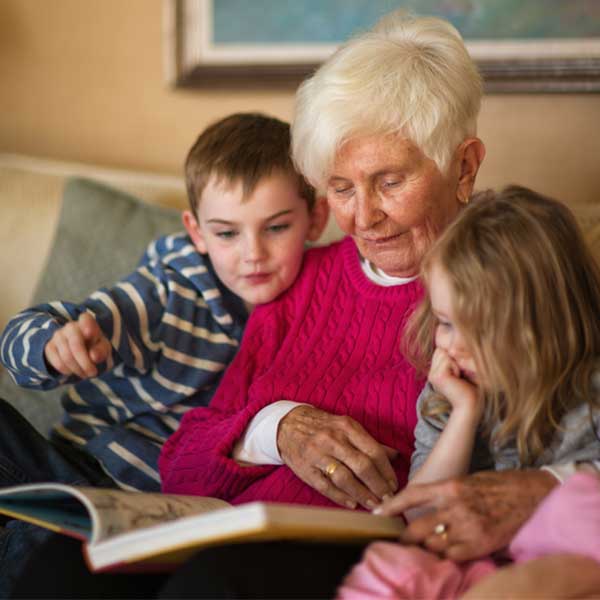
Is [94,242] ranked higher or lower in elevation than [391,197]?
lower

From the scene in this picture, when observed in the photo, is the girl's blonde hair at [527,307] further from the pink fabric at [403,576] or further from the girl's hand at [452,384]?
the pink fabric at [403,576]

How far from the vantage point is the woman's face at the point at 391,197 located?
4.88ft

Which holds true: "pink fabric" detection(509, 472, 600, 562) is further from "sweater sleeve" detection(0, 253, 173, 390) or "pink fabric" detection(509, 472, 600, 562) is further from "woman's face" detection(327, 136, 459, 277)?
"sweater sleeve" detection(0, 253, 173, 390)

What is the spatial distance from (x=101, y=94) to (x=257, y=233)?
56.6 inches

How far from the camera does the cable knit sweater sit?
5.03 ft

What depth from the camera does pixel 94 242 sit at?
84.5 inches

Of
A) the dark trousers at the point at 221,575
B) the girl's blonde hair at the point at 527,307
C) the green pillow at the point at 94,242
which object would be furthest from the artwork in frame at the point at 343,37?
the dark trousers at the point at 221,575

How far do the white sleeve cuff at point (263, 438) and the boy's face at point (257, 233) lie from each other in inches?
10.1

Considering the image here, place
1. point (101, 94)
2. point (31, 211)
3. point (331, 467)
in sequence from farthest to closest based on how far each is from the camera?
point (101, 94)
point (31, 211)
point (331, 467)

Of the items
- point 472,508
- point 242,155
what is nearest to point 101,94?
point 242,155

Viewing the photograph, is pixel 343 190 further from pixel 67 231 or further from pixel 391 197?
pixel 67 231

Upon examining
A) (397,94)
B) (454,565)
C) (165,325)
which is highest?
(397,94)

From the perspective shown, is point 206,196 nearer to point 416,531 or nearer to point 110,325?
point 110,325

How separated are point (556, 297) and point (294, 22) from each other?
1481 mm
